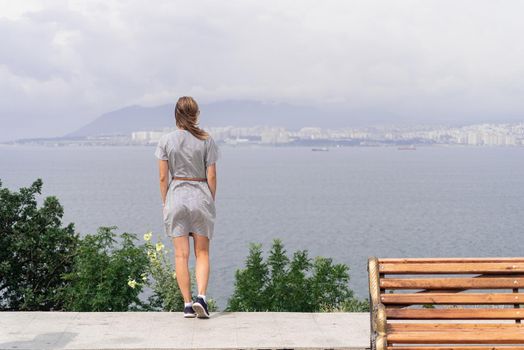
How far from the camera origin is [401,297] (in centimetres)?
512

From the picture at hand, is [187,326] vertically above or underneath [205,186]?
underneath

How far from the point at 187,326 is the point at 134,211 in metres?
80.5

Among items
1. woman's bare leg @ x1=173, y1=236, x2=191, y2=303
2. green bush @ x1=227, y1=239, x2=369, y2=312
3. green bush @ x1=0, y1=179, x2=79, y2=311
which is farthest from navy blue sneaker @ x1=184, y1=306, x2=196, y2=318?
green bush @ x1=0, y1=179, x2=79, y2=311

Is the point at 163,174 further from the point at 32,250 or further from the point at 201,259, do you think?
the point at 32,250

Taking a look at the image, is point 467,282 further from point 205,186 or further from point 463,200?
point 463,200

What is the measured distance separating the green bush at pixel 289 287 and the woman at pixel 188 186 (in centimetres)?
249

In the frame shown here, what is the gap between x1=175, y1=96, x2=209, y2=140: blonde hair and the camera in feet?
24.3

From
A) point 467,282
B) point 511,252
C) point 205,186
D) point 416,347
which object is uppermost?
point 205,186

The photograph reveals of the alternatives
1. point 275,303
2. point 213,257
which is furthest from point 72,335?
point 213,257

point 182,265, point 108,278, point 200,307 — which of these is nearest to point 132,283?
point 108,278

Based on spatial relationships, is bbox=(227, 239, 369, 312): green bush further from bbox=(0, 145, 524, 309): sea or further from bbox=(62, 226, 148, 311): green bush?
bbox=(0, 145, 524, 309): sea

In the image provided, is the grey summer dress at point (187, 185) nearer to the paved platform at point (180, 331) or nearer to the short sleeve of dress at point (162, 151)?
the short sleeve of dress at point (162, 151)

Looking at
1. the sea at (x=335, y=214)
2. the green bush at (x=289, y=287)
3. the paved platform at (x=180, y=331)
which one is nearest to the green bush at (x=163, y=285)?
the green bush at (x=289, y=287)

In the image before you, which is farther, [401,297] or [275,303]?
[275,303]
